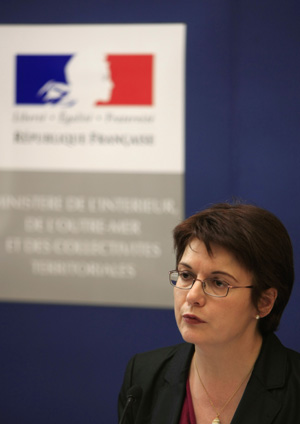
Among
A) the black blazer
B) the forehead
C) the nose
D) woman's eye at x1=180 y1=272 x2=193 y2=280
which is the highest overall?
the forehead

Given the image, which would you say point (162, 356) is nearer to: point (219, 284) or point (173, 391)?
point (173, 391)

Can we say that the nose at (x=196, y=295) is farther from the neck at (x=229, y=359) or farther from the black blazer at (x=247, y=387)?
the black blazer at (x=247, y=387)

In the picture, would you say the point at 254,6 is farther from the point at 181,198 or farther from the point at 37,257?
the point at 37,257

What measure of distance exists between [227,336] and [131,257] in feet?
3.38

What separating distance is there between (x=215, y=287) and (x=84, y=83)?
136 centimetres

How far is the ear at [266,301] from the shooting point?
159 cm

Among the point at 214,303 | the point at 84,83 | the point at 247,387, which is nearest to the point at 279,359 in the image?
the point at 247,387

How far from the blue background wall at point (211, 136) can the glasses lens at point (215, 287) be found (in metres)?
0.96

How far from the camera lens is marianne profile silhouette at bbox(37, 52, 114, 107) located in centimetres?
251

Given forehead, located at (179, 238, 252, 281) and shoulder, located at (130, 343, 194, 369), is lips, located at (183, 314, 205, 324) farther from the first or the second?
shoulder, located at (130, 343, 194, 369)

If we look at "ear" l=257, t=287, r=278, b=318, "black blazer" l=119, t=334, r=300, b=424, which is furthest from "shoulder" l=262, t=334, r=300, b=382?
"ear" l=257, t=287, r=278, b=318

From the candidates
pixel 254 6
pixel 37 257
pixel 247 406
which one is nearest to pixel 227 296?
pixel 247 406

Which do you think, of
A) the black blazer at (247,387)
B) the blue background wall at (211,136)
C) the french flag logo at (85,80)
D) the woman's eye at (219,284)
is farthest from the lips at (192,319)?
the french flag logo at (85,80)

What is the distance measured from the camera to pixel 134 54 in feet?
8.13
